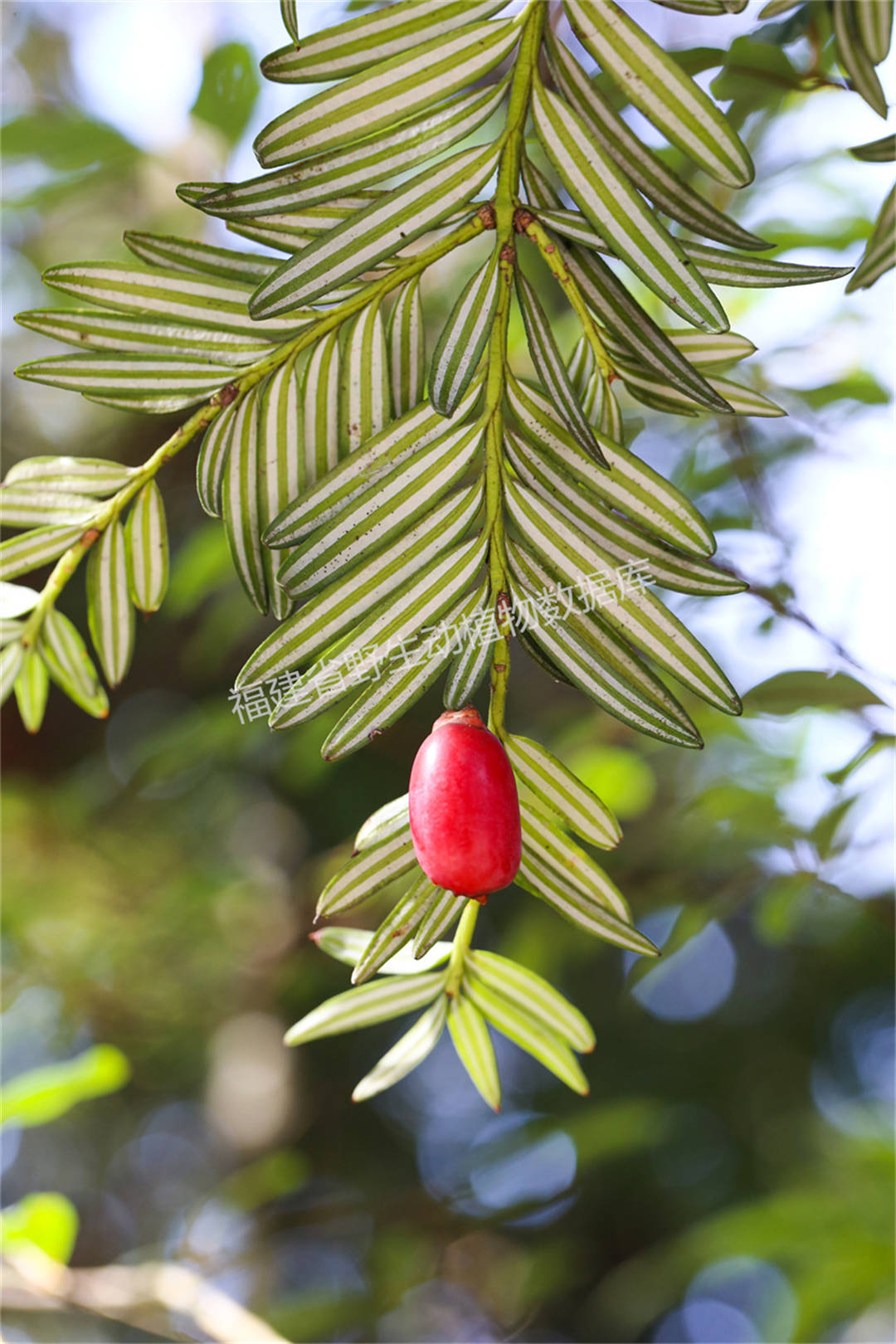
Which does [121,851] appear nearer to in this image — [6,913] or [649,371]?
[6,913]

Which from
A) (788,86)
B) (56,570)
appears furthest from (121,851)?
(788,86)

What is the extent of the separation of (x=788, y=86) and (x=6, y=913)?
1.02 m

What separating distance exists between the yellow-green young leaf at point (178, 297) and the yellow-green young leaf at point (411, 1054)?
231mm

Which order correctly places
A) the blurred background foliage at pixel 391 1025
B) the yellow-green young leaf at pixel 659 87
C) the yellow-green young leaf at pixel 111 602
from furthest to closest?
the blurred background foliage at pixel 391 1025 → the yellow-green young leaf at pixel 111 602 → the yellow-green young leaf at pixel 659 87

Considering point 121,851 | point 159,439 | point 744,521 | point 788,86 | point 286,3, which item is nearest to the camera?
point 286,3

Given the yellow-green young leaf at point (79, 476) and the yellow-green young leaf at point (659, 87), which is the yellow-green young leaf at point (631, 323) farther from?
the yellow-green young leaf at point (79, 476)

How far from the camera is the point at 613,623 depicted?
254mm

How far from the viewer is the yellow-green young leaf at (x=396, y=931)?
26 centimetres

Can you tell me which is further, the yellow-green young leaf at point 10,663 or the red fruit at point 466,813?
the yellow-green young leaf at point 10,663

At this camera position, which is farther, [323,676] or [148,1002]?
[148,1002]

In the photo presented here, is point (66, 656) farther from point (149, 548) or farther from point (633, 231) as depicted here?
point (633, 231)

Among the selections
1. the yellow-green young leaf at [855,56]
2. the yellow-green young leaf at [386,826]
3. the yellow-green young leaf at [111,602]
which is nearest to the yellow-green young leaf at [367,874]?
the yellow-green young leaf at [386,826]

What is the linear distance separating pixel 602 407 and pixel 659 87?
9 centimetres

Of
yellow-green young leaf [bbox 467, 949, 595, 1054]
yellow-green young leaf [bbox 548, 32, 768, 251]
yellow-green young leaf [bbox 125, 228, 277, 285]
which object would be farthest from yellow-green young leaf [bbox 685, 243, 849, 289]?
yellow-green young leaf [bbox 467, 949, 595, 1054]
